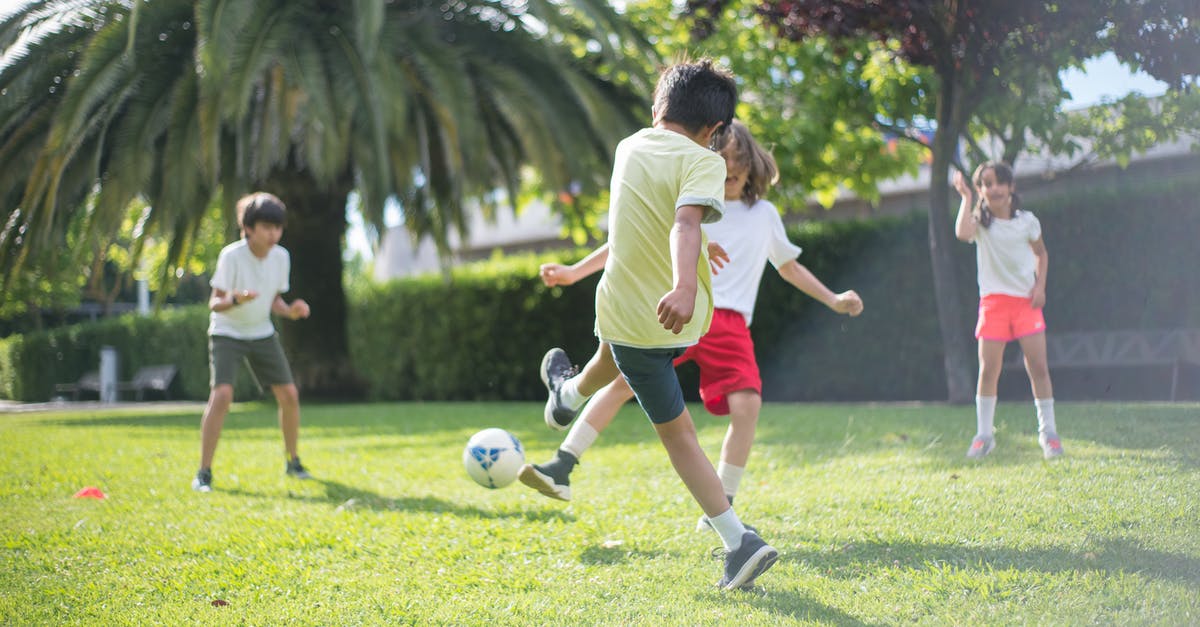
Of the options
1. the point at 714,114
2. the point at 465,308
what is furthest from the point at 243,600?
the point at 465,308

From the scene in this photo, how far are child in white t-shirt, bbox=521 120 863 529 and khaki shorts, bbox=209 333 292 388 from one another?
2.80m

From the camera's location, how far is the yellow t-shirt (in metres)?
3.26

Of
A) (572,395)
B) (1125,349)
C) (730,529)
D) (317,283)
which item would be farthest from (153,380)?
(730,529)

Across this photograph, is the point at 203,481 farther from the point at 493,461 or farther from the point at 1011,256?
the point at 1011,256

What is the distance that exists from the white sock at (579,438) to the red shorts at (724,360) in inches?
19.2

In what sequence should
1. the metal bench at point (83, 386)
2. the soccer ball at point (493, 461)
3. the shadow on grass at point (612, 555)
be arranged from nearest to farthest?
the shadow on grass at point (612, 555)
the soccer ball at point (493, 461)
the metal bench at point (83, 386)

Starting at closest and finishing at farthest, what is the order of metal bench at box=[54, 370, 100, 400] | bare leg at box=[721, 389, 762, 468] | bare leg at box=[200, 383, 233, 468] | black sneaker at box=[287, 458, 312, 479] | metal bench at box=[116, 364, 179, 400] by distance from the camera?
bare leg at box=[721, 389, 762, 468], bare leg at box=[200, 383, 233, 468], black sneaker at box=[287, 458, 312, 479], metal bench at box=[116, 364, 179, 400], metal bench at box=[54, 370, 100, 400]

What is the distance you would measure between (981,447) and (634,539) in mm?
2754

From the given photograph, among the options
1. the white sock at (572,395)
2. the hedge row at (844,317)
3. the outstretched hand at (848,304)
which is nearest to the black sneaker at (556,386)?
the white sock at (572,395)

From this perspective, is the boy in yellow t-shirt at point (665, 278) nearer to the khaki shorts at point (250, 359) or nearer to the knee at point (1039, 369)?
the knee at point (1039, 369)

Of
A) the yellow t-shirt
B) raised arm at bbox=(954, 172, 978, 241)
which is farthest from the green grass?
raised arm at bbox=(954, 172, 978, 241)

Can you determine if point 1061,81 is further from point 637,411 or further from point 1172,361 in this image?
point 637,411

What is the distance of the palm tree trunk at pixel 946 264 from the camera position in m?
10.6

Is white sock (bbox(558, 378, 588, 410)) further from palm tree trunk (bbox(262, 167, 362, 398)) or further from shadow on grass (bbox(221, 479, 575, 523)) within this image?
palm tree trunk (bbox(262, 167, 362, 398))
